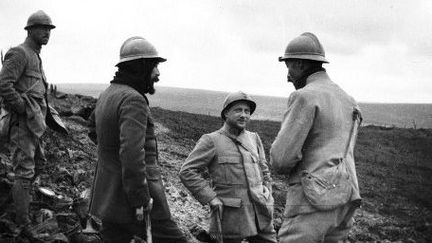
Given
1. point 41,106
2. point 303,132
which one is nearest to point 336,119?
point 303,132

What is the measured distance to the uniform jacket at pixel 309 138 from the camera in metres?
3.61

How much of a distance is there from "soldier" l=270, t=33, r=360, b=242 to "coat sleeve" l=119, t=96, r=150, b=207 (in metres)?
1.02

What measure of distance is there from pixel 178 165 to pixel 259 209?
211 inches

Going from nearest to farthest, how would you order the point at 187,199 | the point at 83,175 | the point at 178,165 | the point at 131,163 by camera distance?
the point at 131,163 → the point at 83,175 → the point at 187,199 → the point at 178,165

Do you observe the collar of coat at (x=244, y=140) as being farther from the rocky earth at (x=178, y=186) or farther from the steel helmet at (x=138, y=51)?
the rocky earth at (x=178, y=186)

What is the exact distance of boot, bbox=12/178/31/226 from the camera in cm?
577

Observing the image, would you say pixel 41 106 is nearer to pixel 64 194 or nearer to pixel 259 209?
pixel 64 194

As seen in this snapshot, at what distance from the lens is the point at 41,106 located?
6.26m

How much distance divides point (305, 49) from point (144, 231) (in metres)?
1.95

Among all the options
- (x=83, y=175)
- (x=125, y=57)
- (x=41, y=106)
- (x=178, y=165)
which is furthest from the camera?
(x=178, y=165)

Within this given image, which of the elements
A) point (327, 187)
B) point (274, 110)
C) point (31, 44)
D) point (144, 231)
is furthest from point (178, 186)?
point (274, 110)

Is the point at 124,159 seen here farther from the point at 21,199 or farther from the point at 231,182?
the point at 21,199

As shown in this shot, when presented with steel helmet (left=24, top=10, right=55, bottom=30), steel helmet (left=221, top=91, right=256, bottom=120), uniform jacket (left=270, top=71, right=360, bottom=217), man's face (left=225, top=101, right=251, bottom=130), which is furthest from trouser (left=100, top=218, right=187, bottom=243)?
steel helmet (left=24, top=10, right=55, bottom=30)

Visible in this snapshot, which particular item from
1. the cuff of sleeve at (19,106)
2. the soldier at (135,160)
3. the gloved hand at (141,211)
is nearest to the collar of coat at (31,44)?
the cuff of sleeve at (19,106)
